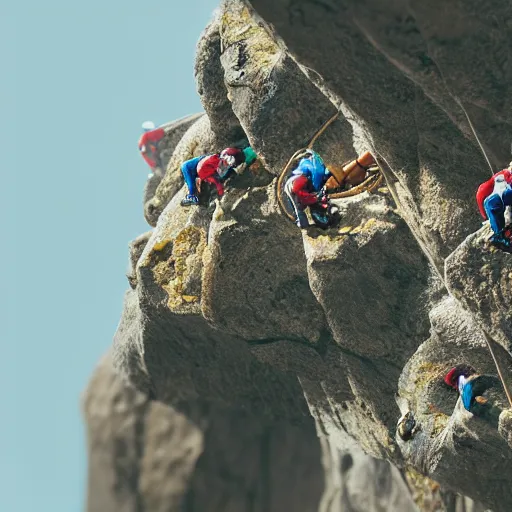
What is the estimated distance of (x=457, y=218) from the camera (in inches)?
530

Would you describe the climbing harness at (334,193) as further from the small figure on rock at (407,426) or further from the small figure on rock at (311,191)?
the small figure on rock at (407,426)

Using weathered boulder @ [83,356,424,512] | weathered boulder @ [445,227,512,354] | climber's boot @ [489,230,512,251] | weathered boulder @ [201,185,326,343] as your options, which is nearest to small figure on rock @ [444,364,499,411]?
weathered boulder @ [445,227,512,354]

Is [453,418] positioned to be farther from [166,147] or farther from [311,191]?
[166,147]

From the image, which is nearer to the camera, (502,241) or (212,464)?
(502,241)

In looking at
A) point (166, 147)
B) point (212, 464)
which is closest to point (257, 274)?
point (166, 147)

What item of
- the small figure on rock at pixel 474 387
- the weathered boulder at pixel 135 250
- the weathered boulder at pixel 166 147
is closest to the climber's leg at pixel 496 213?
the small figure on rock at pixel 474 387

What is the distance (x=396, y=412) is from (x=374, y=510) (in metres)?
9.18

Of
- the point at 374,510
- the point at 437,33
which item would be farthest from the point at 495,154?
the point at 374,510

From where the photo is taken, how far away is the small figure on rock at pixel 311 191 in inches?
617

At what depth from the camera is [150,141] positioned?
2402 centimetres

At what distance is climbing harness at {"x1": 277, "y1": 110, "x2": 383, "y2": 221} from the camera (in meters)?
16.0

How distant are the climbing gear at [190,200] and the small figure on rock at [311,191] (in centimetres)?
320

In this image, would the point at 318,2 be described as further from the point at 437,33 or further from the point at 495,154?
the point at 495,154

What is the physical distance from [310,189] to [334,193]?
2.79 ft
